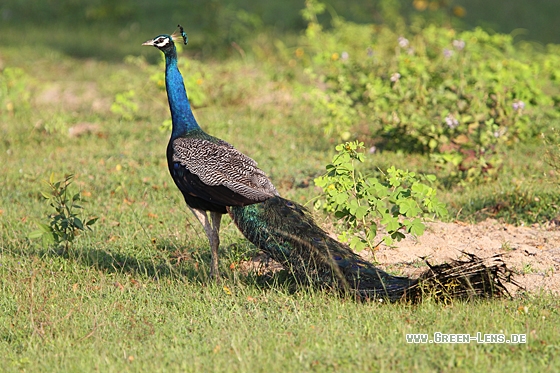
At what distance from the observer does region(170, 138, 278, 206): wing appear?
4488mm

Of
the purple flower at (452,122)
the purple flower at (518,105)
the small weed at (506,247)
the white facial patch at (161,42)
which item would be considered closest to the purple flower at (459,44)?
the purple flower at (518,105)

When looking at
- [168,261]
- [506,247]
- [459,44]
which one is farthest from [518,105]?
[168,261]

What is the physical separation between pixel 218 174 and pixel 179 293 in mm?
739

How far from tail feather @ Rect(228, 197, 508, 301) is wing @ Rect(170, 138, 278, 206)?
93mm

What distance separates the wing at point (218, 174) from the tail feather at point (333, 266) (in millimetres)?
93

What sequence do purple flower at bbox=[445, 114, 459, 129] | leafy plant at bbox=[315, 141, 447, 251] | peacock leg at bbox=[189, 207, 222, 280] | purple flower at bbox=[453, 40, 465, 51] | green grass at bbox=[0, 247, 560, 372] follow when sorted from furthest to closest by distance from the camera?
1. purple flower at bbox=[453, 40, 465, 51]
2. purple flower at bbox=[445, 114, 459, 129]
3. peacock leg at bbox=[189, 207, 222, 280]
4. leafy plant at bbox=[315, 141, 447, 251]
5. green grass at bbox=[0, 247, 560, 372]

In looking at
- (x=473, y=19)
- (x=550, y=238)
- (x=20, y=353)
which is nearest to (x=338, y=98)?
(x=550, y=238)

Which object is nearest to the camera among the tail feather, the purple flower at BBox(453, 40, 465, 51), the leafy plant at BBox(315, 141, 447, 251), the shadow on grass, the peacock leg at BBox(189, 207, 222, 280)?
the tail feather

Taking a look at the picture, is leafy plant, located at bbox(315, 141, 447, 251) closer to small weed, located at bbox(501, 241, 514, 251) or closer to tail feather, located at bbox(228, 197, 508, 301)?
tail feather, located at bbox(228, 197, 508, 301)

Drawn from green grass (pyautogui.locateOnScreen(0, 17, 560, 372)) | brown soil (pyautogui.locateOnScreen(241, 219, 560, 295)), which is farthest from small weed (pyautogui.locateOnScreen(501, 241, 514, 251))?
green grass (pyautogui.locateOnScreen(0, 17, 560, 372))

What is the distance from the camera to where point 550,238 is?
16.7 ft

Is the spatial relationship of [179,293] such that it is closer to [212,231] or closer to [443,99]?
[212,231]

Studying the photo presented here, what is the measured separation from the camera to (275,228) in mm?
4309

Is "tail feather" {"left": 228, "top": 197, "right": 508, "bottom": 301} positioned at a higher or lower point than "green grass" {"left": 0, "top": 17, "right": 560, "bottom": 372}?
higher
